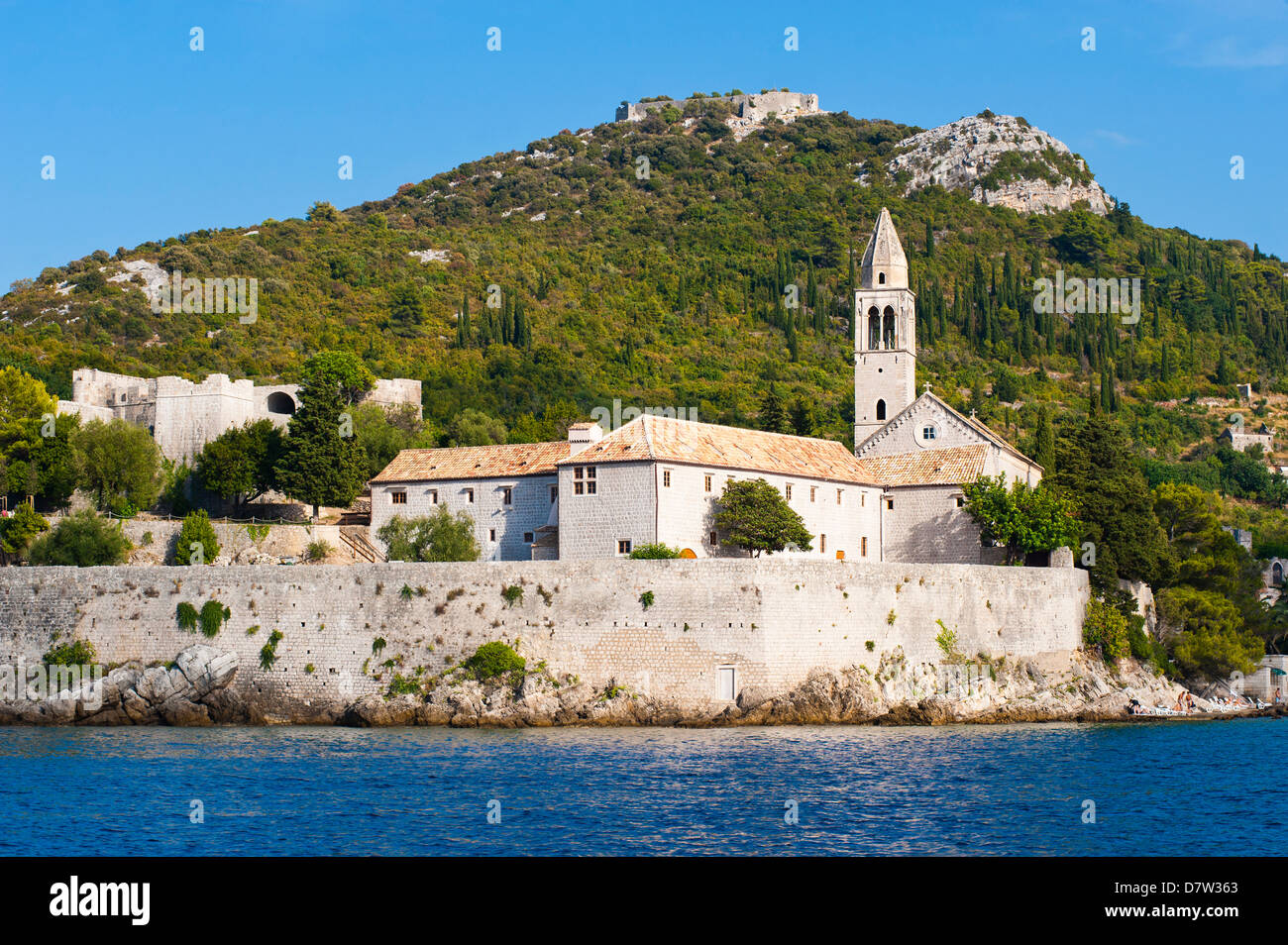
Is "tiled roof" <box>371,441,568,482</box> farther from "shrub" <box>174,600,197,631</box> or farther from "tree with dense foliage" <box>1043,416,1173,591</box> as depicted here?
"tree with dense foliage" <box>1043,416,1173,591</box>

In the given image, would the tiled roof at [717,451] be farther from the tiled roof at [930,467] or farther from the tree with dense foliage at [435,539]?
the tree with dense foliage at [435,539]

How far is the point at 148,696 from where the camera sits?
4334 centimetres

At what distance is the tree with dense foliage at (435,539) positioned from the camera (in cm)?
5075

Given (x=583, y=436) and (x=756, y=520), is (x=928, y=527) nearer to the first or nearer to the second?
(x=756, y=520)

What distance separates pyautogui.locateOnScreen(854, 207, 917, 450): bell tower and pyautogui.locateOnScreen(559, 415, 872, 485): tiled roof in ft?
20.0

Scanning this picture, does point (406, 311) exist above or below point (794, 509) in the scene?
above

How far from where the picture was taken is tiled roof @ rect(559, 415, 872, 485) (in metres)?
48.1

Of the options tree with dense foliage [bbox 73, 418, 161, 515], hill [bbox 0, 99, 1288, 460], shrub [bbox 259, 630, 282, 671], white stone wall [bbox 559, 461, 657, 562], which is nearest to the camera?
shrub [bbox 259, 630, 282, 671]

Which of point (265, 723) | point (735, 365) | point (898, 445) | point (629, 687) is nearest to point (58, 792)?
point (265, 723)

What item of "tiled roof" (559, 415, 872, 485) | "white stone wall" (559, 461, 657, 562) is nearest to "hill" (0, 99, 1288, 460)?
"tiled roof" (559, 415, 872, 485)

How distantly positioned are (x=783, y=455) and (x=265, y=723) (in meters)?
22.1

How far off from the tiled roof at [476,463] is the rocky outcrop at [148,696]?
13770 millimetres

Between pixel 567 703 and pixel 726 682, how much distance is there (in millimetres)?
4839

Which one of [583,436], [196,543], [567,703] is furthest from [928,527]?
[196,543]
